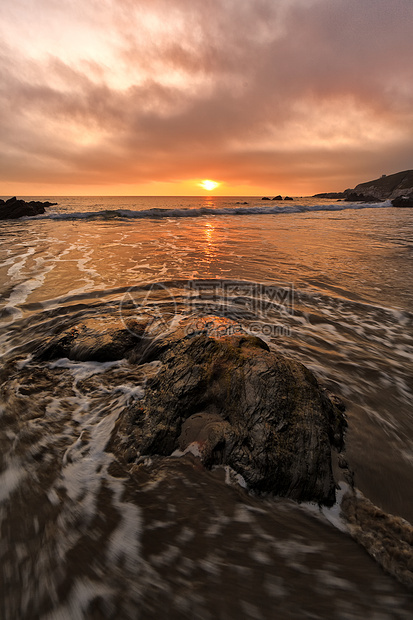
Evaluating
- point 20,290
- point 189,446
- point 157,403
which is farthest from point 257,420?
point 20,290

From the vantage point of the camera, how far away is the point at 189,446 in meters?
2.67

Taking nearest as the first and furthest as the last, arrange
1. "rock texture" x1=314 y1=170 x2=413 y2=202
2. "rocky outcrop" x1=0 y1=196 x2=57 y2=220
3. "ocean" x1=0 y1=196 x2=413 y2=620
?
1. "ocean" x1=0 y1=196 x2=413 y2=620
2. "rocky outcrop" x1=0 y1=196 x2=57 y2=220
3. "rock texture" x1=314 y1=170 x2=413 y2=202

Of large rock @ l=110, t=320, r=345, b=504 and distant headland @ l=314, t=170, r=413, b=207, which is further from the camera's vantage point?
distant headland @ l=314, t=170, r=413, b=207

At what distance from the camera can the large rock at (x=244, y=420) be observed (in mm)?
2291

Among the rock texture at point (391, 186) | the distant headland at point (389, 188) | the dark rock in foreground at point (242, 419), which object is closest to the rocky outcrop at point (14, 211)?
the dark rock in foreground at point (242, 419)

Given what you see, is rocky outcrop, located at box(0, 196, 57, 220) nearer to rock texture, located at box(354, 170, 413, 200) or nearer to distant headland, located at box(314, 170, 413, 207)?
distant headland, located at box(314, 170, 413, 207)

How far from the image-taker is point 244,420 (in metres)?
2.56

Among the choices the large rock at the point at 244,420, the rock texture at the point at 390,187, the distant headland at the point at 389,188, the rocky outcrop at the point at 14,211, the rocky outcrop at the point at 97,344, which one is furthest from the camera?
the rock texture at the point at 390,187

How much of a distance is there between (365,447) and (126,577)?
8.14 ft

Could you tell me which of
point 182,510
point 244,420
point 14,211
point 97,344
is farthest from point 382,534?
point 14,211

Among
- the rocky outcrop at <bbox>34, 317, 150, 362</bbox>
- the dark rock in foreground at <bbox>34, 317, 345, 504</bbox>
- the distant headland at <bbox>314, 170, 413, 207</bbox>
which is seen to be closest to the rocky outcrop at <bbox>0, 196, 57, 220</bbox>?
the rocky outcrop at <bbox>34, 317, 150, 362</bbox>

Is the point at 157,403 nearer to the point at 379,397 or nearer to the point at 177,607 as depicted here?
the point at 177,607

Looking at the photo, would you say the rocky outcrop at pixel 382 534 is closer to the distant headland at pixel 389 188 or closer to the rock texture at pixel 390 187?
the distant headland at pixel 389 188

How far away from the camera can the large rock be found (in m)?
2.29
